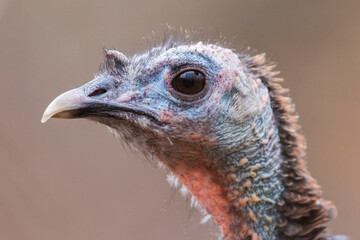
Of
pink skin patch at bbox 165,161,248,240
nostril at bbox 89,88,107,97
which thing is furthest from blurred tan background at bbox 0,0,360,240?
nostril at bbox 89,88,107,97

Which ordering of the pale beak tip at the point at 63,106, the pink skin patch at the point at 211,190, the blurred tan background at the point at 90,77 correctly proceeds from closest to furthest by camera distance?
the pale beak tip at the point at 63,106
the pink skin patch at the point at 211,190
the blurred tan background at the point at 90,77

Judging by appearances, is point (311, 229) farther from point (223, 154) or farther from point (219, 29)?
point (219, 29)

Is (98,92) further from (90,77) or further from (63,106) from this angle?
(90,77)

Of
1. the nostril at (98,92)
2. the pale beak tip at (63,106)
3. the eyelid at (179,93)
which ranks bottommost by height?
the pale beak tip at (63,106)

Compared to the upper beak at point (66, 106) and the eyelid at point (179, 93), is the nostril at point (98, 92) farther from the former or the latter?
the eyelid at point (179, 93)

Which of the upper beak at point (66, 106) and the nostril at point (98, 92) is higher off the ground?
the nostril at point (98, 92)

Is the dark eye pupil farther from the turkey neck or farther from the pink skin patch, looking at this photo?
the pink skin patch

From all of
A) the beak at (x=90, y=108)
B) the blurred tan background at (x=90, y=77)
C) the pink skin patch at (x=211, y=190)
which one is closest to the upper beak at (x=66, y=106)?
the beak at (x=90, y=108)
